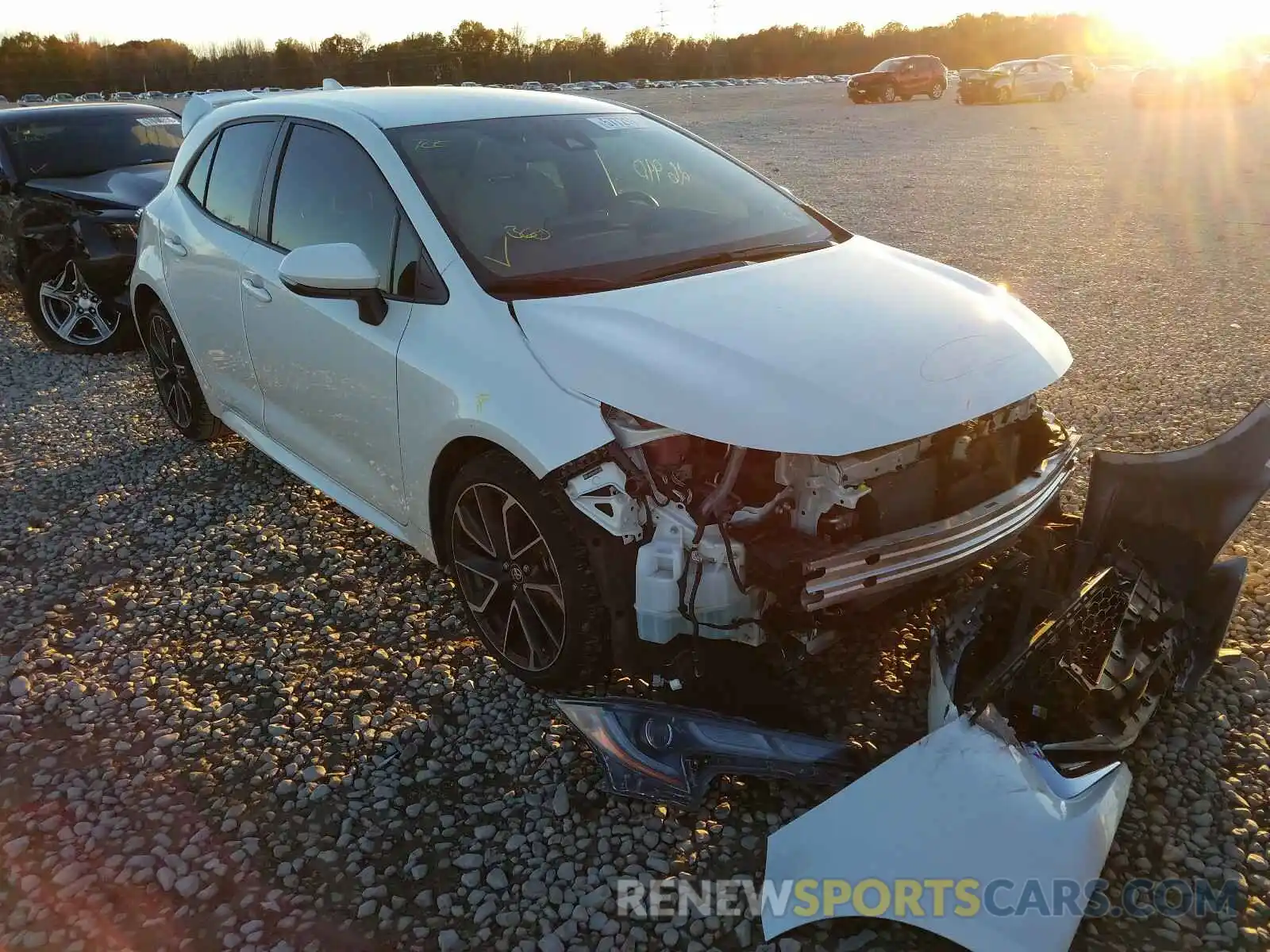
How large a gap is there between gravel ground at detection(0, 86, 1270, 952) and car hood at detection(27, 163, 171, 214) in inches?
83.7

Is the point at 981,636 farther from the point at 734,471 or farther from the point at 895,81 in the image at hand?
the point at 895,81

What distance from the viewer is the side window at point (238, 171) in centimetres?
424

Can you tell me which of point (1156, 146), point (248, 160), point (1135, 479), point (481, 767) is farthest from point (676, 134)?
point (1156, 146)

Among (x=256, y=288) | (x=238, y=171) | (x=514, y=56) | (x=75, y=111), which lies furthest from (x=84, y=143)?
(x=514, y=56)

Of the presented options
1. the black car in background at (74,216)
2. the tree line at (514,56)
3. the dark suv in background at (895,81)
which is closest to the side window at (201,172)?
the black car in background at (74,216)

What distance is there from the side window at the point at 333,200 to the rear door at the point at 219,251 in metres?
0.27

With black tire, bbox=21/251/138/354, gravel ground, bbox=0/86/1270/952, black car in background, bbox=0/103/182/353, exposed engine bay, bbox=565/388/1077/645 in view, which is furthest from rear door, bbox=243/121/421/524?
black tire, bbox=21/251/138/354

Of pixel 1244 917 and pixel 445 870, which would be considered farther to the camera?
pixel 445 870

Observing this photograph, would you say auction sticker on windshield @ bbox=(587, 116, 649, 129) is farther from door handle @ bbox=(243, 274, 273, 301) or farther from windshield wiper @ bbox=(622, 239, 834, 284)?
door handle @ bbox=(243, 274, 273, 301)

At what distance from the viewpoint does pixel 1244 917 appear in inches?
93.9

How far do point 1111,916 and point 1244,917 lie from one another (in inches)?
12.9

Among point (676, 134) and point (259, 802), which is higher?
point (676, 134)

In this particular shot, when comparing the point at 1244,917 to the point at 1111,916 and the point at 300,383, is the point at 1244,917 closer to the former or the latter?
the point at 1111,916

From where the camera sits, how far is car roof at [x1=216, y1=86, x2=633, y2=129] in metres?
3.83
